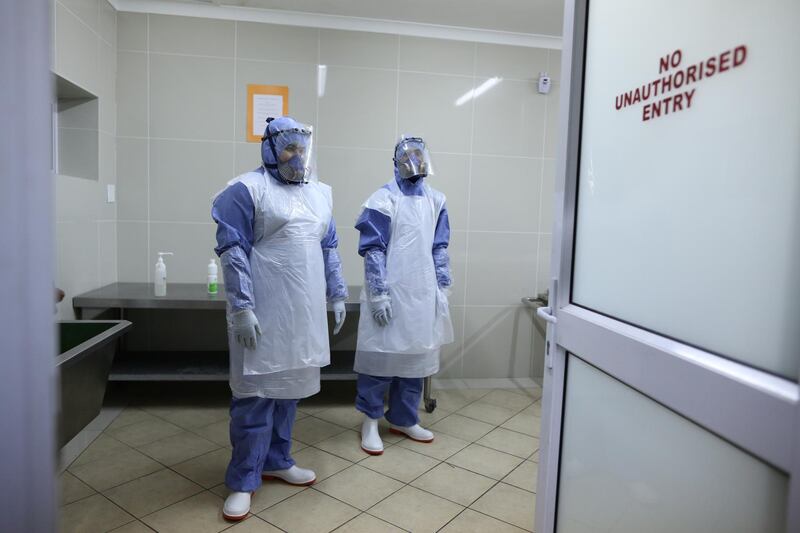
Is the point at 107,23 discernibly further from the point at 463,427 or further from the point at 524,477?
the point at 524,477

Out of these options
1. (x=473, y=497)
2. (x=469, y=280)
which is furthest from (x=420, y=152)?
(x=473, y=497)

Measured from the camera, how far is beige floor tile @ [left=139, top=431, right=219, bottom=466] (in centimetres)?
245

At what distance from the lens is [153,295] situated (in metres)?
2.89

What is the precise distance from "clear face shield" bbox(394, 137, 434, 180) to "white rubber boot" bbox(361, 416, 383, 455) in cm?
121

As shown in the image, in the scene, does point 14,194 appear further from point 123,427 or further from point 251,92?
point 251,92

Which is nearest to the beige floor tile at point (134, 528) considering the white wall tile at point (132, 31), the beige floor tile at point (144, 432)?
the beige floor tile at point (144, 432)

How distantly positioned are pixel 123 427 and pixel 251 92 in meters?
1.99

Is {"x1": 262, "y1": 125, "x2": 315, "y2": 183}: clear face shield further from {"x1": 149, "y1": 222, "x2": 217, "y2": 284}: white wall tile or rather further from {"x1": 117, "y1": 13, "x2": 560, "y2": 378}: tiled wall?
{"x1": 149, "y1": 222, "x2": 217, "y2": 284}: white wall tile

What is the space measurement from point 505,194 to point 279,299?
2.02 meters

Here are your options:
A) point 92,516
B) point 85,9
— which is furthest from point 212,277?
point 85,9

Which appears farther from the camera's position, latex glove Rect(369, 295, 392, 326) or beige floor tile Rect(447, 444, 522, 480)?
latex glove Rect(369, 295, 392, 326)

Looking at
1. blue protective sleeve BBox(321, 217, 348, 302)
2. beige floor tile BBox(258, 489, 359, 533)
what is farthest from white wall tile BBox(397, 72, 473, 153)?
beige floor tile BBox(258, 489, 359, 533)

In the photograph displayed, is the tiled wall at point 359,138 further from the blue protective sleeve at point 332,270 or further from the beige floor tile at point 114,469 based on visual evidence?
the beige floor tile at point 114,469

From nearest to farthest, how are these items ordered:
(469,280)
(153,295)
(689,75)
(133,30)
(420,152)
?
(689,75)
(420,152)
(153,295)
(133,30)
(469,280)
